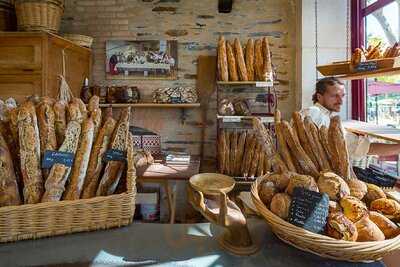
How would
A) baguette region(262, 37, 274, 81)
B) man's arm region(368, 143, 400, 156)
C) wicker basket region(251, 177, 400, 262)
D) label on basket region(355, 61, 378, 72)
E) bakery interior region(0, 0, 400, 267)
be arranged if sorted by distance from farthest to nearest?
baguette region(262, 37, 274, 81) < man's arm region(368, 143, 400, 156) < label on basket region(355, 61, 378, 72) < bakery interior region(0, 0, 400, 267) < wicker basket region(251, 177, 400, 262)

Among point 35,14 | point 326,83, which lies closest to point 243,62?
point 326,83

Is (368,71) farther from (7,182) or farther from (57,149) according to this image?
(7,182)

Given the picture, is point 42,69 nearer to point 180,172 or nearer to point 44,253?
point 180,172

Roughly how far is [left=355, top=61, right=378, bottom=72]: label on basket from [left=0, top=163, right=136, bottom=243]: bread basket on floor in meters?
1.76

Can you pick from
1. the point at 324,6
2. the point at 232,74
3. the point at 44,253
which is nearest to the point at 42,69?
the point at 232,74

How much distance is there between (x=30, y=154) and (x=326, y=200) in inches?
35.2

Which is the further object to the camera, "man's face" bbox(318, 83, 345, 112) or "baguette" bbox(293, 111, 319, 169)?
"man's face" bbox(318, 83, 345, 112)

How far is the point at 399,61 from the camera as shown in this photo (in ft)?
6.13

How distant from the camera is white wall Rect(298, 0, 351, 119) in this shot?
11.1 feet

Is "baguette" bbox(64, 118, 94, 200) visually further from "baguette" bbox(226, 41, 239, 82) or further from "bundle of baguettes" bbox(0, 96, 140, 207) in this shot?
"baguette" bbox(226, 41, 239, 82)

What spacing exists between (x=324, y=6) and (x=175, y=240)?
128 inches

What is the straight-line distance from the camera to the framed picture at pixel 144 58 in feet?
12.2

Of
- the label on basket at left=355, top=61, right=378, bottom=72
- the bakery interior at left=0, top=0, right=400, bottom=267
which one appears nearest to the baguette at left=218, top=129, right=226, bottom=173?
the bakery interior at left=0, top=0, right=400, bottom=267

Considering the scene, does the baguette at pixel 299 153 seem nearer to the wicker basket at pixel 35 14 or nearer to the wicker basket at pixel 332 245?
the wicker basket at pixel 332 245
